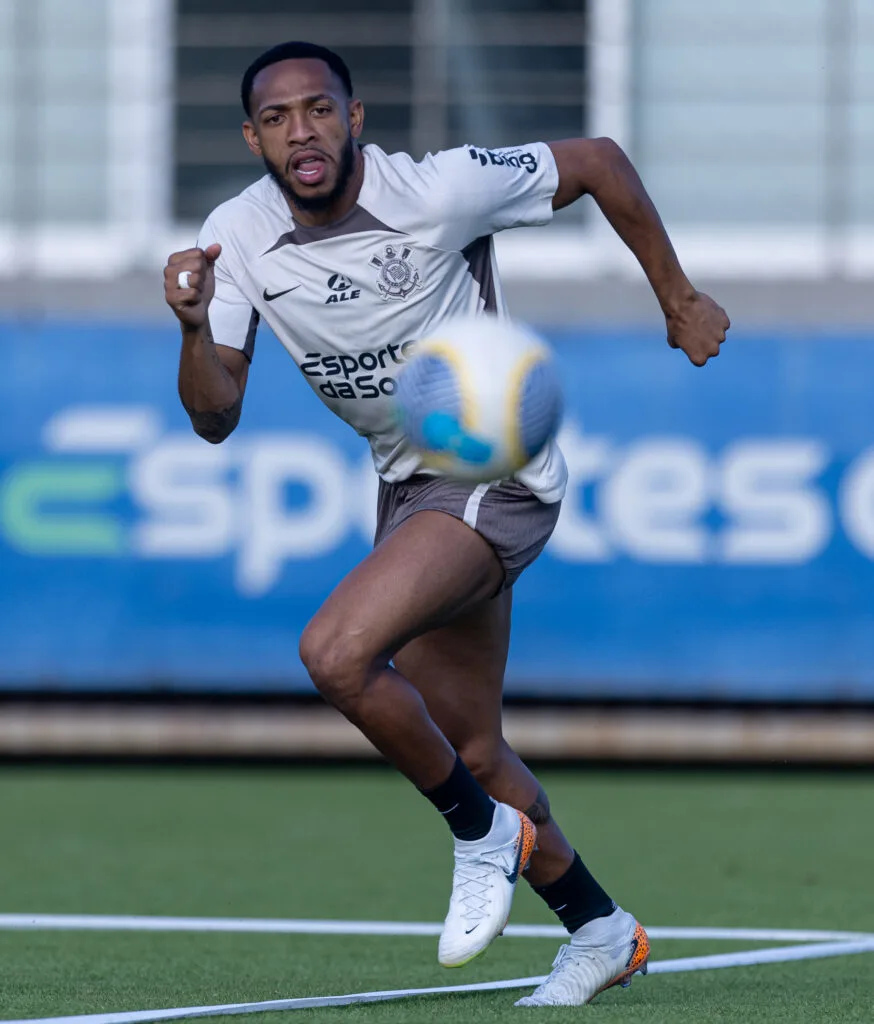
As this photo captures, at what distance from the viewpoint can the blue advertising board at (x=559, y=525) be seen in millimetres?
11609

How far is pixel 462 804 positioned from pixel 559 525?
21.4 feet

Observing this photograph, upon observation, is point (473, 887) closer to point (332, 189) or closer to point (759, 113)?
point (332, 189)

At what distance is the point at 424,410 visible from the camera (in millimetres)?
5047

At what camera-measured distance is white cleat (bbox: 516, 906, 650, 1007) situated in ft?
17.7

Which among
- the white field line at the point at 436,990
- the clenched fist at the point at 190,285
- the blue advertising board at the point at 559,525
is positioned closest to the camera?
the white field line at the point at 436,990

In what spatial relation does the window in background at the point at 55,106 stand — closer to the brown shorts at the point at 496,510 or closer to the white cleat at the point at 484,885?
the brown shorts at the point at 496,510

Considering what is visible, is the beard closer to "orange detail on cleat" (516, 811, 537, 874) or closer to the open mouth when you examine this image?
the open mouth

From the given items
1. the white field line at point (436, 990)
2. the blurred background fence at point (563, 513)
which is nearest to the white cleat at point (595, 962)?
the white field line at point (436, 990)

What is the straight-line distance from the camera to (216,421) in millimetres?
5328

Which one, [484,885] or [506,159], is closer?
[484,885]

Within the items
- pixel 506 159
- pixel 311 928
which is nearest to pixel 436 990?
pixel 311 928

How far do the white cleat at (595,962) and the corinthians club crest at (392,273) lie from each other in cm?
172

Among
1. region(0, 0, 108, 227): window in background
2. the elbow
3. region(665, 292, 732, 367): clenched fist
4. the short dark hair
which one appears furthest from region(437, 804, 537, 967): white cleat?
region(0, 0, 108, 227): window in background

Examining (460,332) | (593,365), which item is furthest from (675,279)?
(593,365)
